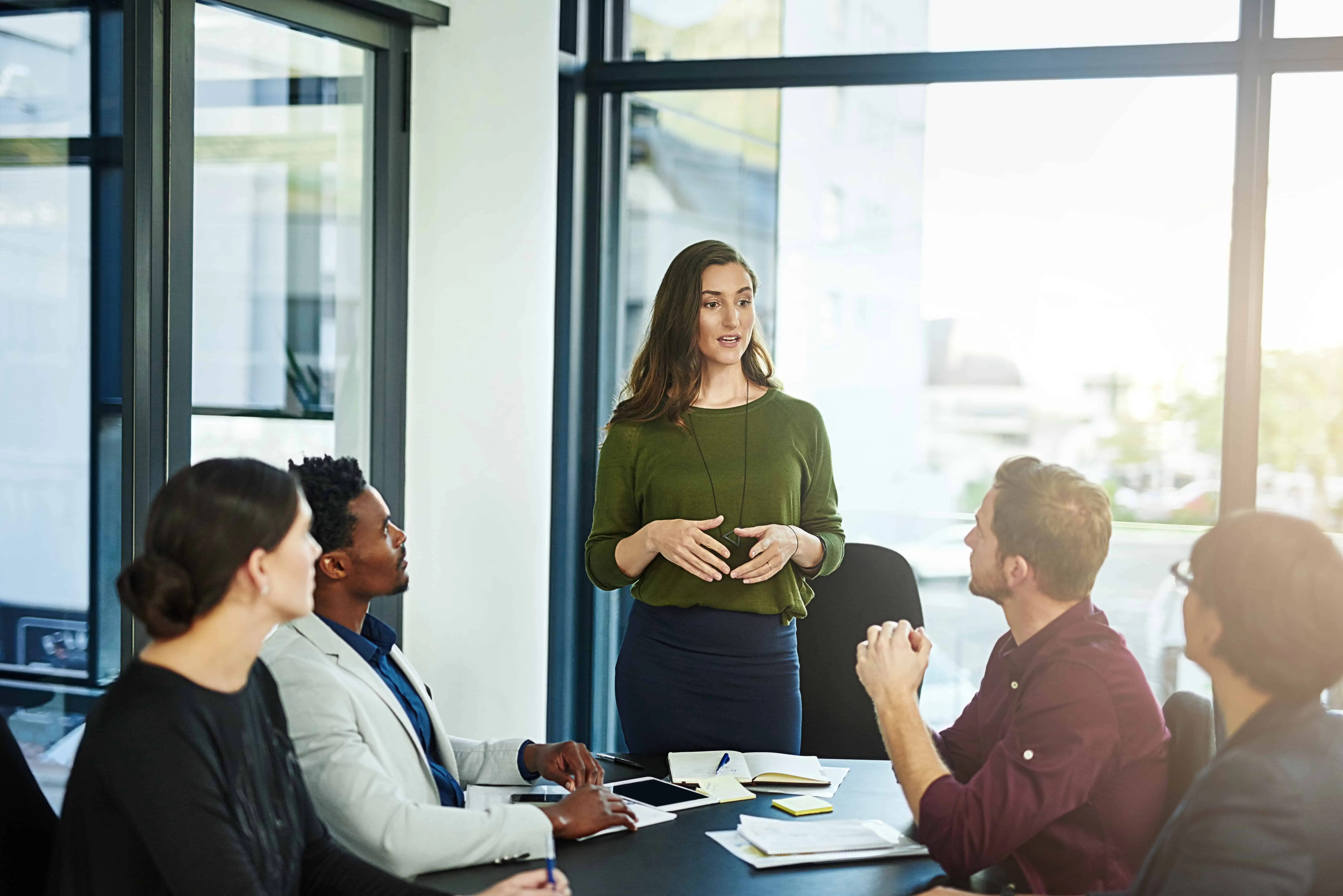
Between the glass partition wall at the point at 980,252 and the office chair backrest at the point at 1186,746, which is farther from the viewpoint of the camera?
the glass partition wall at the point at 980,252

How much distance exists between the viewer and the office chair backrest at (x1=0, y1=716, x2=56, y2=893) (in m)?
1.46

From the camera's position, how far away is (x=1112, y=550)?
3619 mm

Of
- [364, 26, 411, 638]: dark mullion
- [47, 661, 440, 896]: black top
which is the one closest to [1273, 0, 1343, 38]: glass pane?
[364, 26, 411, 638]: dark mullion

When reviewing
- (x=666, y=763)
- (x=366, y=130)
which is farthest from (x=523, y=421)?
(x=666, y=763)

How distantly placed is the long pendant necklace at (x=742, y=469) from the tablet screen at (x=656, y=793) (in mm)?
647

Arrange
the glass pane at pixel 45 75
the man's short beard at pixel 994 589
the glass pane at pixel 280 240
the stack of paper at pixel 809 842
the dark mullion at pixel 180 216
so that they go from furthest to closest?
the glass pane at pixel 280 240
the dark mullion at pixel 180 216
the glass pane at pixel 45 75
the man's short beard at pixel 994 589
the stack of paper at pixel 809 842

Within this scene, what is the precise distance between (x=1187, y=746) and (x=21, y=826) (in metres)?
1.74

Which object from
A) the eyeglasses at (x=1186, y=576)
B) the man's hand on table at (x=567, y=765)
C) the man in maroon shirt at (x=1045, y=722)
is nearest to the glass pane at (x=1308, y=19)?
the man in maroon shirt at (x=1045, y=722)

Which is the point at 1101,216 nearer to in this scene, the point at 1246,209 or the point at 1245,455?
the point at 1246,209

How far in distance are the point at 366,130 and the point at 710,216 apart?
4.00ft

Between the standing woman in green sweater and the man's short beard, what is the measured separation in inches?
22.8

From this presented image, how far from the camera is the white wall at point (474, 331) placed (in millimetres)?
3451

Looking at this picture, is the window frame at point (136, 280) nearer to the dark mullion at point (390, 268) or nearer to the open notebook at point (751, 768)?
the dark mullion at point (390, 268)

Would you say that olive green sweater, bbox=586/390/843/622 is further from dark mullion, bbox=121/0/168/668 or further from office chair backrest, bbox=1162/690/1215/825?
dark mullion, bbox=121/0/168/668
